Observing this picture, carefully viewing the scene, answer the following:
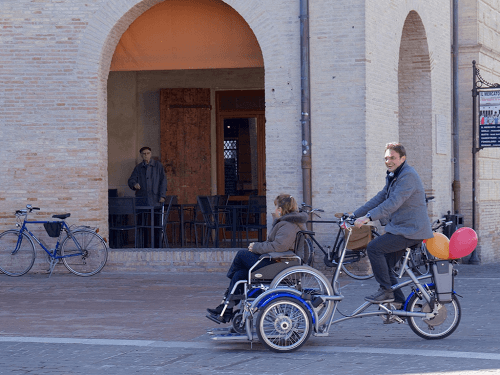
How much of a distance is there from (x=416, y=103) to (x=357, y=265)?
165 inches

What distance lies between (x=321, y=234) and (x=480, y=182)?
18.1ft

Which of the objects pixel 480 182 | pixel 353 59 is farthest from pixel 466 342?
pixel 480 182

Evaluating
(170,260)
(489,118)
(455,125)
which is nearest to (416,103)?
(455,125)

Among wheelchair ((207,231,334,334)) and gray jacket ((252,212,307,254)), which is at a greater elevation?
gray jacket ((252,212,307,254))

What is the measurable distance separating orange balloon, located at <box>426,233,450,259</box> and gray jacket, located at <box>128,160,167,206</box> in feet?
26.4

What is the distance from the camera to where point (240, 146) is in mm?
16766

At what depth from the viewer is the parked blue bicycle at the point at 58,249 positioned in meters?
12.3

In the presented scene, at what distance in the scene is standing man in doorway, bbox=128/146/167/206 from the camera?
14.7 meters

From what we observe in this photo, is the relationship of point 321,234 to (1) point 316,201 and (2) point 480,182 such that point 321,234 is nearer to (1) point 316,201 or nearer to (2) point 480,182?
(1) point 316,201

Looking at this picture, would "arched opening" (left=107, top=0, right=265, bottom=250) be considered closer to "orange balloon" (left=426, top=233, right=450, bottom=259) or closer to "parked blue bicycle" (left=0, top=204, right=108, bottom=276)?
"parked blue bicycle" (left=0, top=204, right=108, bottom=276)

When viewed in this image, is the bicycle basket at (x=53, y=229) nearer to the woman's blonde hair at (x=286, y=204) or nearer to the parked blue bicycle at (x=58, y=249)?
the parked blue bicycle at (x=58, y=249)

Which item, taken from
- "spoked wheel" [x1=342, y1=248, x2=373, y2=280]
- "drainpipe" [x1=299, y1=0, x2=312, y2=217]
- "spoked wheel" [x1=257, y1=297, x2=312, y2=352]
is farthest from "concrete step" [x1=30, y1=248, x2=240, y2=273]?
"spoked wheel" [x1=257, y1=297, x2=312, y2=352]

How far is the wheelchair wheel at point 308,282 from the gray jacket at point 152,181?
7735 mm

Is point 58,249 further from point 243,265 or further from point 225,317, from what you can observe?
point 225,317
